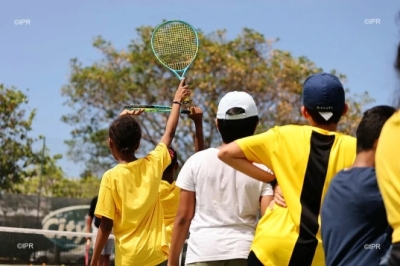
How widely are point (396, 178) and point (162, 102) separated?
28.9 meters

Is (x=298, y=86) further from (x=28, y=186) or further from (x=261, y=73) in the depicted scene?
(x=28, y=186)

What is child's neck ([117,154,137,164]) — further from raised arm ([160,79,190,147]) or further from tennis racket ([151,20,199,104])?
tennis racket ([151,20,199,104])

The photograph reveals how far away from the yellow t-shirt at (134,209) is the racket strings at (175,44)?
1.49 m

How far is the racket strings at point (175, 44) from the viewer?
286 inches

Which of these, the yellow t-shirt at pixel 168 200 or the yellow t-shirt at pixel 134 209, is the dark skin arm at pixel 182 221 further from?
the yellow t-shirt at pixel 168 200

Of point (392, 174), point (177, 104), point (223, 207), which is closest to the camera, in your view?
point (392, 174)

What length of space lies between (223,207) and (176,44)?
117 inches

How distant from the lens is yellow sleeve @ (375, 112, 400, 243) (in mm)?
2893

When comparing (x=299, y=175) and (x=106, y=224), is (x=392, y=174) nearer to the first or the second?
(x=299, y=175)

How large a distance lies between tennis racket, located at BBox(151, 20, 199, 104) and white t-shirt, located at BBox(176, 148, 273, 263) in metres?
2.55

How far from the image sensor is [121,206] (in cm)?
591

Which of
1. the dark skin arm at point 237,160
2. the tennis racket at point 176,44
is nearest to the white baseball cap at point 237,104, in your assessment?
the dark skin arm at point 237,160

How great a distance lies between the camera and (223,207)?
473 centimetres

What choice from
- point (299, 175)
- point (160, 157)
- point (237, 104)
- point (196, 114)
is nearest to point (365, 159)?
point (299, 175)
